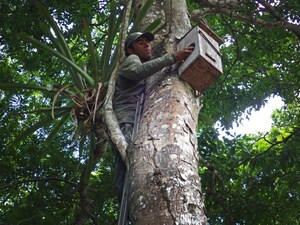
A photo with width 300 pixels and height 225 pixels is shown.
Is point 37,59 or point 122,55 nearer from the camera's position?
point 122,55

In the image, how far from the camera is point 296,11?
5078 millimetres

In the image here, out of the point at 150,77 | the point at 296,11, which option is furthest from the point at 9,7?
the point at 296,11

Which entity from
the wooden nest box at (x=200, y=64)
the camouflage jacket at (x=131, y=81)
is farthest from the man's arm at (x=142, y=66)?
the wooden nest box at (x=200, y=64)

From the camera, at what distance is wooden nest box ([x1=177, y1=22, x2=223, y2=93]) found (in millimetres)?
2596

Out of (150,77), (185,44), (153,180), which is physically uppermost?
(185,44)

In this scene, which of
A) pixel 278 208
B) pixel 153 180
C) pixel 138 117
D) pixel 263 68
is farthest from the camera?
pixel 263 68

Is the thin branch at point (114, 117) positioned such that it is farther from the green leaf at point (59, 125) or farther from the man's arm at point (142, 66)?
the green leaf at point (59, 125)

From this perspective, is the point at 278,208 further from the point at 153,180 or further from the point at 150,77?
the point at 153,180

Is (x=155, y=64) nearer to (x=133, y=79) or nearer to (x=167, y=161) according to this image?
(x=133, y=79)

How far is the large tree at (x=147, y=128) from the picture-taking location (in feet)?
6.72

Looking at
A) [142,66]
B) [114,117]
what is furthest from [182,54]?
[114,117]

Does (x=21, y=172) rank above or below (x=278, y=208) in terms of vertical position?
above

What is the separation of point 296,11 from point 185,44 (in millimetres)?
2799

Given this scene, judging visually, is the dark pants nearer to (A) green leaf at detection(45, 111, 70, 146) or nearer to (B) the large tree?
(B) the large tree
